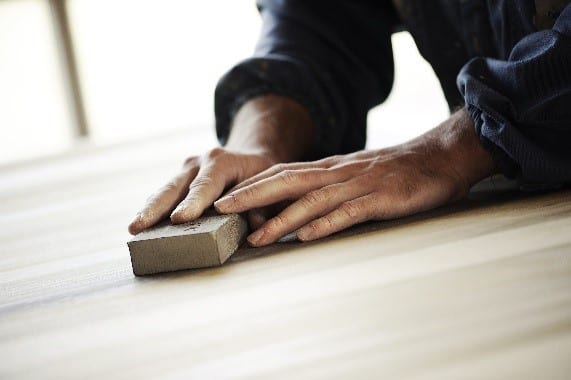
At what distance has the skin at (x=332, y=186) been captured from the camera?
793 mm

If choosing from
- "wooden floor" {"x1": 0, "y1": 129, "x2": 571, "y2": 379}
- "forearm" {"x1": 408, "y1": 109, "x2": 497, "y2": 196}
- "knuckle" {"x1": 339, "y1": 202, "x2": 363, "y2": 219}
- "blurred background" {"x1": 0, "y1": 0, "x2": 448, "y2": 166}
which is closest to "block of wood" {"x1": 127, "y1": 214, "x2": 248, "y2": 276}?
"wooden floor" {"x1": 0, "y1": 129, "x2": 571, "y2": 379}

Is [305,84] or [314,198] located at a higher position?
[305,84]

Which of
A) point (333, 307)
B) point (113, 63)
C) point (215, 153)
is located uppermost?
point (113, 63)

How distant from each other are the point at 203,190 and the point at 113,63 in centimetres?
334

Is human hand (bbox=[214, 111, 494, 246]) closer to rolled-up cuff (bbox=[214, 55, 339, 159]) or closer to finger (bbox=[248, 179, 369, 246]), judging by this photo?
finger (bbox=[248, 179, 369, 246])

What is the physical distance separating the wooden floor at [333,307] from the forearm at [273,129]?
0.30 meters

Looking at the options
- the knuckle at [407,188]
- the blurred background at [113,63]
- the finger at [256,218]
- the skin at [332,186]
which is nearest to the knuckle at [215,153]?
the skin at [332,186]

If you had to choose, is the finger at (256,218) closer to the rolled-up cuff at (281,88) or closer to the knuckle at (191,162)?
the knuckle at (191,162)

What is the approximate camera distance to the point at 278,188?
2.67 feet

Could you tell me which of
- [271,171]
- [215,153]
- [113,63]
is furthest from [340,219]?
[113,63]

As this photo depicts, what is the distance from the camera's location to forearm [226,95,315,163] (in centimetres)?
108

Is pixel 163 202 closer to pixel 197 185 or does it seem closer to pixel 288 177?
pixel 197 185

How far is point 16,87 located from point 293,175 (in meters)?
3.50

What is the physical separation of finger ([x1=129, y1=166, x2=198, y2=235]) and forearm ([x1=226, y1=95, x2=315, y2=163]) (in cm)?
16
